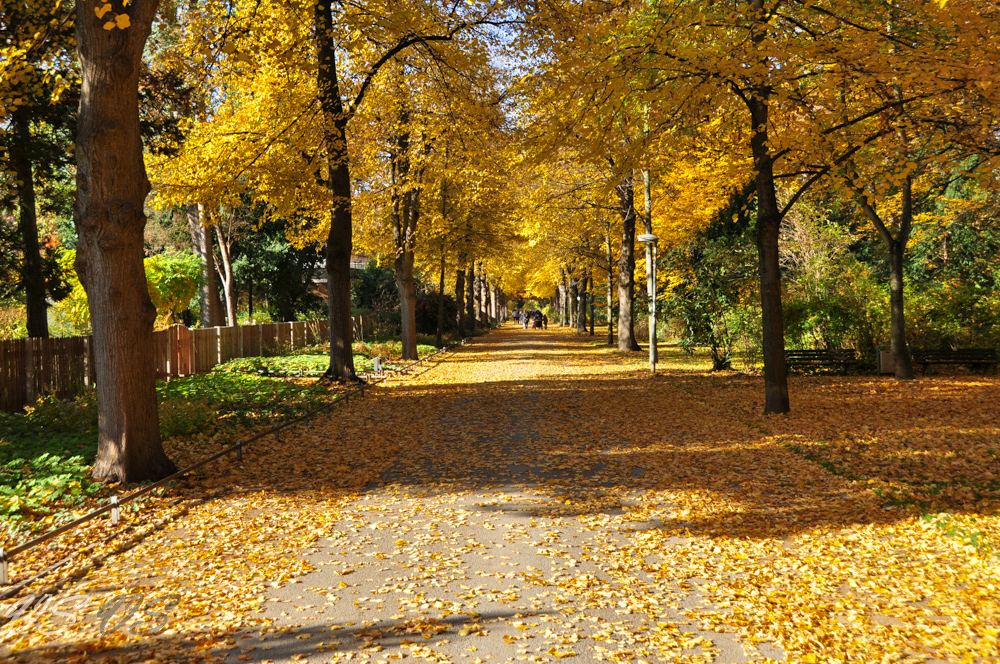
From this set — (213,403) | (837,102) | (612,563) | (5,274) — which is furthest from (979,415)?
(5,274)

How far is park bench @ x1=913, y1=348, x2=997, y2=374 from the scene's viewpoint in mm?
18000

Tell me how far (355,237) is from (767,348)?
59.8ft

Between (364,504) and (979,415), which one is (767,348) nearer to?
(979,415)

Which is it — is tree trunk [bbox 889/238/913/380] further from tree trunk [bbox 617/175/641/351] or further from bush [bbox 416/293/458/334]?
bush [bbox 416/293/458/334]

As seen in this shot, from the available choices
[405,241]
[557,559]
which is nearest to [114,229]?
[557,559]

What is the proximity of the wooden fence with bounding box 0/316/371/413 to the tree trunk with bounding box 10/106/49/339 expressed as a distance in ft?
3.23

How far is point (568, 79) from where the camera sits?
10.9 m

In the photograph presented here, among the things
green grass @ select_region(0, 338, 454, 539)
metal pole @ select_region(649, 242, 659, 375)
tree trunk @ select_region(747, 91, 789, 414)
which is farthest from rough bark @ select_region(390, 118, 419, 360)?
tree trunk @ select_region(747, 91, 789, 414)

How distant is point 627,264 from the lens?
1093 inches

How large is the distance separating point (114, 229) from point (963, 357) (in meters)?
19.0

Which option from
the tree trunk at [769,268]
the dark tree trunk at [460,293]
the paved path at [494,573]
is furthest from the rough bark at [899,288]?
the dark tree trunk at [460,293]

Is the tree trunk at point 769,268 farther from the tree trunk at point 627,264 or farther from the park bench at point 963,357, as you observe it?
the tree trunk at point 627,264

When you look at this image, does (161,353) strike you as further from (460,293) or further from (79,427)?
(460,293)

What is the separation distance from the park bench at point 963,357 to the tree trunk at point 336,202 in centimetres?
1420
